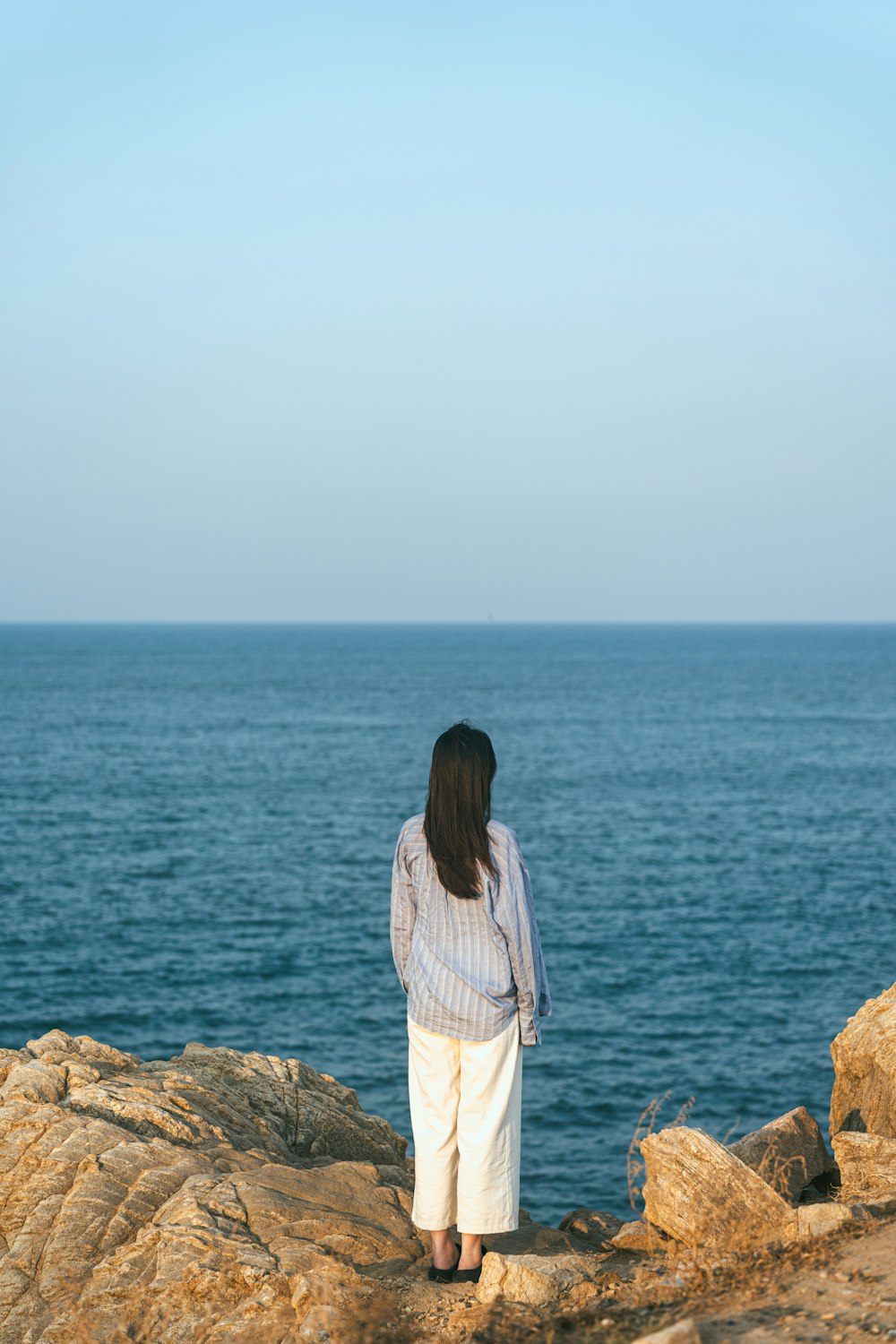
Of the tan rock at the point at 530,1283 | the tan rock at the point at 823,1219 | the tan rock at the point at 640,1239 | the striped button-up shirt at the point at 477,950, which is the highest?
the striped button-up shirt at the point at 477,950

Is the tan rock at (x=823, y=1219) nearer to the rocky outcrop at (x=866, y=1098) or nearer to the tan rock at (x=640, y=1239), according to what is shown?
the tan rock at (x=640, y=1239)

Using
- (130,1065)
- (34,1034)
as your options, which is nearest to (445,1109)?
(130,1065)

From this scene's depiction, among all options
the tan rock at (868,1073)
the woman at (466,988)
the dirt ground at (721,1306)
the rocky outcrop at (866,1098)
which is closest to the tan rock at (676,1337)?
the dirt ground at (721,1306)

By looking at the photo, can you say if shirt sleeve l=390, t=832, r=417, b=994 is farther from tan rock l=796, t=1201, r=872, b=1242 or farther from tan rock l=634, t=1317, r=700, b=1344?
tan rock l=796, t=1201, r=872, b=1242

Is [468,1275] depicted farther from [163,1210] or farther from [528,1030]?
[163,1210]

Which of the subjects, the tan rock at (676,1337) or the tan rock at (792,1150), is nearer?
the tan rock at (676,1337)

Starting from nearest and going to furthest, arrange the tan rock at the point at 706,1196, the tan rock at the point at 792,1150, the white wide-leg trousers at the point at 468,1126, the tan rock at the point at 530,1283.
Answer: the tan rock at the point at 530,1283 < the white wide-leg trousers at the point at 468,1126 < the tan rock at the point at 706,1196 < the tan rock at the point at 792,1150

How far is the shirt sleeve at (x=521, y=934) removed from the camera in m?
6.54

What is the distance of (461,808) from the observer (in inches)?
252

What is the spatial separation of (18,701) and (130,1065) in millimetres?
119350

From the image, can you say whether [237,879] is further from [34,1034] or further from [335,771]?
[335,771]

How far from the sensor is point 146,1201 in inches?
314

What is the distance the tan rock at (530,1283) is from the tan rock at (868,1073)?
168 inches

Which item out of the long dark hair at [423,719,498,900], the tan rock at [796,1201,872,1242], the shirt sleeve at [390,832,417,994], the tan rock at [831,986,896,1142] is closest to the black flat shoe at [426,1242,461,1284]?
the shirt sleeve at [390,832,417,994]
